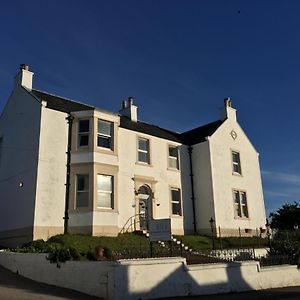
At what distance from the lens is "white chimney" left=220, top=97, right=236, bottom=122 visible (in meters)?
33.1

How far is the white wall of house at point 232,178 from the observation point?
29.1 metres

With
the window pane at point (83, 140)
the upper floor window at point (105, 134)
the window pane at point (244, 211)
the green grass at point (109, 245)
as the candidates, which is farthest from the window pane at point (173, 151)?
the window pane at point (83, 140)

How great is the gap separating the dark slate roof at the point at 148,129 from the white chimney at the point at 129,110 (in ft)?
1.50

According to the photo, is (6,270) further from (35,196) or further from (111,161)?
(111,161)

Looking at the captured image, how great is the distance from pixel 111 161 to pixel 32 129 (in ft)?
16.9

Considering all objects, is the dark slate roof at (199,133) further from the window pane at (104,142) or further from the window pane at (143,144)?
the window pane at (104,142)

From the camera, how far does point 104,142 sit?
24.6 metres

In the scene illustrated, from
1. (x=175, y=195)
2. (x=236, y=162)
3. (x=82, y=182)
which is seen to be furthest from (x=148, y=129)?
(x=236, y=162)

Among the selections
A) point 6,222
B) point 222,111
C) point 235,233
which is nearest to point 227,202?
point 235,233

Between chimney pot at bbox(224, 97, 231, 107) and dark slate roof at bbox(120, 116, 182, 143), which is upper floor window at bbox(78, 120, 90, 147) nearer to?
dark slate roof at bbox(120, 116, 182, 143)

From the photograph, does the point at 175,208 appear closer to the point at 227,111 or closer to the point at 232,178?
the point at 232,178

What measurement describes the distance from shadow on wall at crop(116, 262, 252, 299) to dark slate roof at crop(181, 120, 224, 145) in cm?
1586

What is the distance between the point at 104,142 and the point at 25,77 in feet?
23.4

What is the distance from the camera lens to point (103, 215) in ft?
75.0
